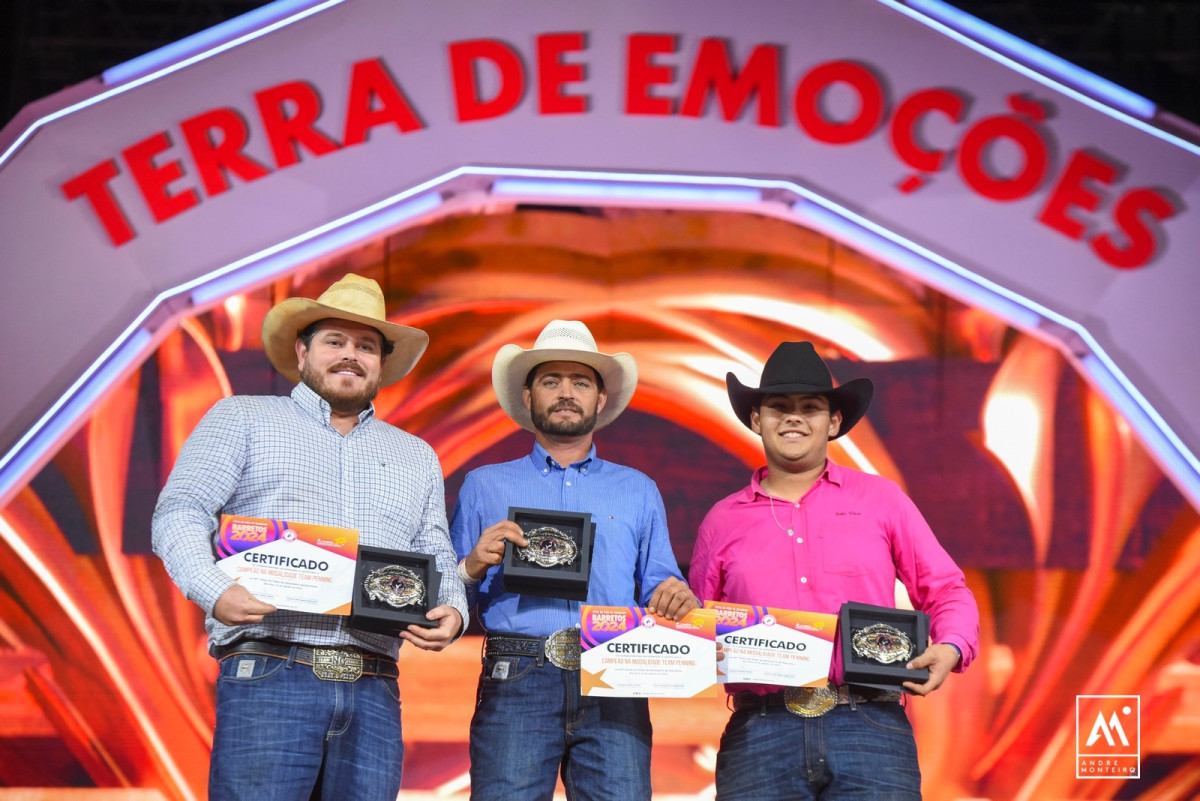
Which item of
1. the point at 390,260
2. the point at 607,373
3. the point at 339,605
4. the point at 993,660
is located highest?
the point at 390,260

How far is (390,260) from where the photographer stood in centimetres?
520

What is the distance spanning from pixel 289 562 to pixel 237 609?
0.58 ft

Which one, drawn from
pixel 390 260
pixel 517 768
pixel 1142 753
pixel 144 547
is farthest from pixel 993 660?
pixel 144 547

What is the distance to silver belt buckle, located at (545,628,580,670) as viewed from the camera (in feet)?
10.6

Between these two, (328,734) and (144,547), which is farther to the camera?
(144,547)

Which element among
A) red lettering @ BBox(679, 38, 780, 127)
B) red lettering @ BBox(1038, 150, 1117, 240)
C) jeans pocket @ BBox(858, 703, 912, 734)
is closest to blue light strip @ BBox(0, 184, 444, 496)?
red lettering @ BBox(679, 38, 780, 127)

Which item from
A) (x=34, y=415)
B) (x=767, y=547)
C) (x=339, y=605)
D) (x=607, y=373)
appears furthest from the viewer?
(x=34, y=415)

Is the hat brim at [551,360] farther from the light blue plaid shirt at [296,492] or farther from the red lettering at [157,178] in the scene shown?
the red lettering at [157,178]

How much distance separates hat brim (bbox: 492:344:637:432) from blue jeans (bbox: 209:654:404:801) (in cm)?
111

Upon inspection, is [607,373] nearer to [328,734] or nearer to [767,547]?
[767,547]

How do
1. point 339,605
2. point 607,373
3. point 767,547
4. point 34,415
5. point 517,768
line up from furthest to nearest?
1. point 34,415
2. point 607,373
3. point 767,547
4. point 517,768
5. point 339,605

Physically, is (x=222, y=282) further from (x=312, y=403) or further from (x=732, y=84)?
(x=732, y=84)

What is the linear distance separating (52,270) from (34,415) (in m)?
0.62

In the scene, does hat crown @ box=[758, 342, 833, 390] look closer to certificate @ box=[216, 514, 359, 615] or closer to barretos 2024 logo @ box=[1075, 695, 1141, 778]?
certificate @ box=[216, 514, 359, 615]
